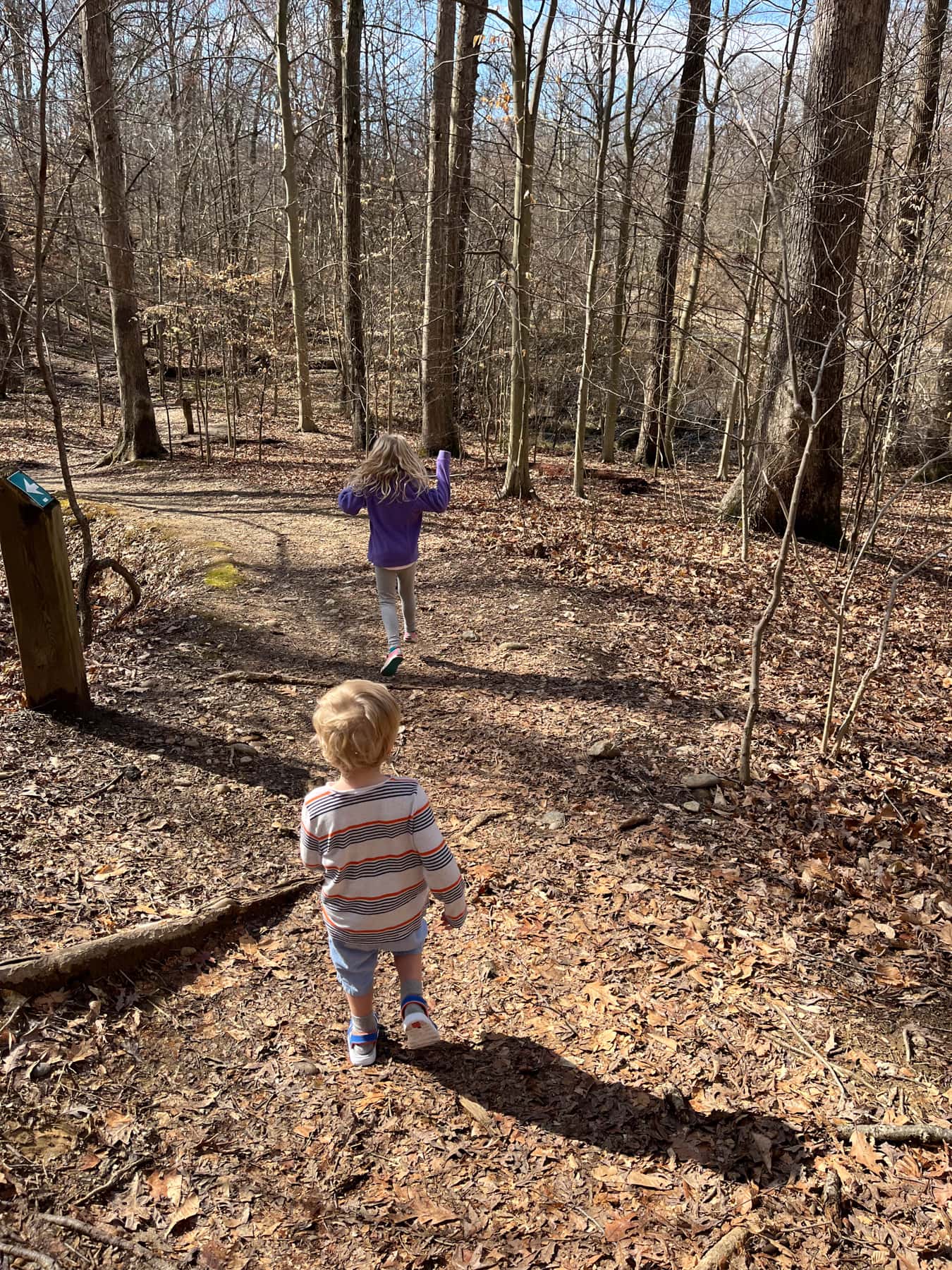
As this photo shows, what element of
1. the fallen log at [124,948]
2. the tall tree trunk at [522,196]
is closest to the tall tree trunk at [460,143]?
the tall tree trunk at [522,196]

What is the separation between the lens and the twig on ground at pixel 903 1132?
2.39 m

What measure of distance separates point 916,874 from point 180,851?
11.3 ft

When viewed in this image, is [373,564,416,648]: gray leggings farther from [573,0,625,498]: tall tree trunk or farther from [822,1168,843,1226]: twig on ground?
[573,0,625,498]: tall tree trunk

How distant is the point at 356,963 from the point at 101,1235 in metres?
0.94

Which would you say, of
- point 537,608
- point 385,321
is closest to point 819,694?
point 537,608

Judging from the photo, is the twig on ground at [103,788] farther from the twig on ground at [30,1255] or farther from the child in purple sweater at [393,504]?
the twig on ground at [30,1255]

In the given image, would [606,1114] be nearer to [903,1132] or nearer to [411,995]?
[411,995]

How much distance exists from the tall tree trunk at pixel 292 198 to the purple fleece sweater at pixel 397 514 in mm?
11557

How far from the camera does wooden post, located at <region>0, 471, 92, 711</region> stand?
4359mm

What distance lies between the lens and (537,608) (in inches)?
278

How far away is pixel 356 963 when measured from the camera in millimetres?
2643

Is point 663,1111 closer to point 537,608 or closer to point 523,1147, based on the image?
point 523,1147

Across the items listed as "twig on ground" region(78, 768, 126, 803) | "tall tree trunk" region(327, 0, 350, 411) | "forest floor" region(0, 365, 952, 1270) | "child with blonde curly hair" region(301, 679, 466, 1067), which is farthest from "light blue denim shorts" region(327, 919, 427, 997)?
"tall tree trunk" region(327, 0, 350, 411)

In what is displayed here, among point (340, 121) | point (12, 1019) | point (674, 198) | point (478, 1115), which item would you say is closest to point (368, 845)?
point (478, 1115)
